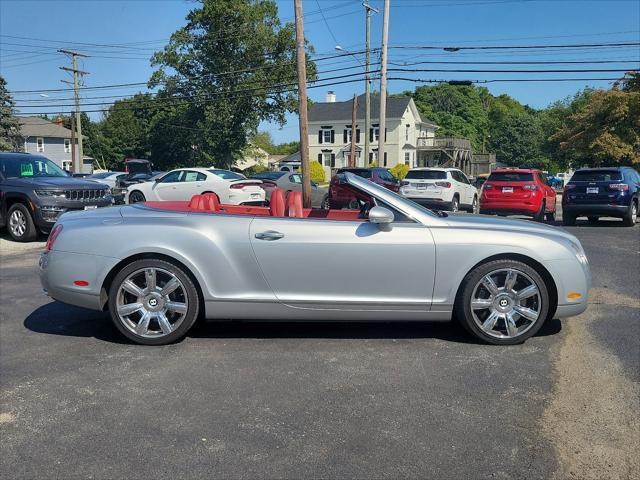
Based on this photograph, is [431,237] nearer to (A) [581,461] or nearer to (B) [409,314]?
(B) [409,314]

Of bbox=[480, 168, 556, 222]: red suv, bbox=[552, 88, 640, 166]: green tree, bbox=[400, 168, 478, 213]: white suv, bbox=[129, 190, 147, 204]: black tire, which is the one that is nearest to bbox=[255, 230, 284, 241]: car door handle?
bbox=[480, 168, 556, 222]: red suv

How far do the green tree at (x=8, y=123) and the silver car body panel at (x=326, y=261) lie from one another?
182ft

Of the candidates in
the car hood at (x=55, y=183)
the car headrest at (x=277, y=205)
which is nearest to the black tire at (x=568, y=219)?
the car hood at (x=55, y=183)

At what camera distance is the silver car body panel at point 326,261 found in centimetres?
455

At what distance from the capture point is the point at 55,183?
10.8 metres

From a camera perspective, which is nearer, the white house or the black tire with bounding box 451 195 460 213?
the black tire with bounding box 451 195 460 213

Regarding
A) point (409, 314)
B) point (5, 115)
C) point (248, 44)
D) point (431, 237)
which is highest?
point (248, 44)

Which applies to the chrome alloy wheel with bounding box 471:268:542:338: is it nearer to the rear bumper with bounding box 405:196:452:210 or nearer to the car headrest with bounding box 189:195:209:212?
the car headrest with bounding box 189:195:209:212

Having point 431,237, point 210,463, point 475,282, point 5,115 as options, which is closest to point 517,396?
point 475,282

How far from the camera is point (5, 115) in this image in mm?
53594

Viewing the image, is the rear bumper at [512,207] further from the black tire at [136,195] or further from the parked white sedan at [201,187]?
the black tire at [136,195]

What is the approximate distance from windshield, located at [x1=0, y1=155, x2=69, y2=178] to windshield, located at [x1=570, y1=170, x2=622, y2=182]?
12730 mm

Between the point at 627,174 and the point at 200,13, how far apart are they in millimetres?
44852

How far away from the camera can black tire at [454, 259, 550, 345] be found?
459 centimetres
